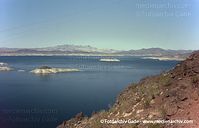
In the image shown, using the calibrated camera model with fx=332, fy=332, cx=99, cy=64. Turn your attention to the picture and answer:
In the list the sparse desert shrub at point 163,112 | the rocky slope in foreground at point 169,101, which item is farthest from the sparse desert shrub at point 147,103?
the sparse desert shrub at point 163,112

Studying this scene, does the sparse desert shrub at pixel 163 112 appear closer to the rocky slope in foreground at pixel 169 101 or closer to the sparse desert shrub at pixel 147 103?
the rocky slope in foreground at pixel 169 101

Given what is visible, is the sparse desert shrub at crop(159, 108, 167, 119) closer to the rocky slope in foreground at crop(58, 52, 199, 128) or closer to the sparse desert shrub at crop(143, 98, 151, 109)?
the rocky slope in foreground at crop(58, 52, 199, 128)

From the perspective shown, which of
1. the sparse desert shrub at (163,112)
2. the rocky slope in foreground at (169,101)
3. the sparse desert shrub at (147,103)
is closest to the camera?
the rocky slope in foreground at (169,101)

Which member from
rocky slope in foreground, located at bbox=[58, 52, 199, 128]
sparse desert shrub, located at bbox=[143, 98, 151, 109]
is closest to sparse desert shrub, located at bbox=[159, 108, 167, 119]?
rocky slope in foreground, located at bbox=[58, 52, 199, 128]

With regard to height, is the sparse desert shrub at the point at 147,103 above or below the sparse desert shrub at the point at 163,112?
above

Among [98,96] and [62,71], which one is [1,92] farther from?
[62,71]

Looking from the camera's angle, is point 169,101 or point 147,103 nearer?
point 169,101

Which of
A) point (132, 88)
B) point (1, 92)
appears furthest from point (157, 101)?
point (1, 92)

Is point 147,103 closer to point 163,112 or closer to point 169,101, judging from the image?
point 169,101

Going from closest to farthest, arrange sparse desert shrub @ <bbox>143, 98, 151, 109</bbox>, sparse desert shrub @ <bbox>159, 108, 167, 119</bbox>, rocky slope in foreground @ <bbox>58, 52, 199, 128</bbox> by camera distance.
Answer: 1. rocky slope in foreground @ <bbox>58, 52, 199, 128</bbox>
2. sparse desert shrub @ <bbox>159, 108, 167, 119</bbox>
3. sparse desert shrub @ <bbox>143, 98, 151, 109</bbox>

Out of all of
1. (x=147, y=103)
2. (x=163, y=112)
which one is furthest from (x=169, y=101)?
(x=147, y=103)

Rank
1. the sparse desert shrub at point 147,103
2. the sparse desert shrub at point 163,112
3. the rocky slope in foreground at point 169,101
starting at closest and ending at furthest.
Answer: the rocky slope in foreground at point 169,101
the sparse desert shrub at point 163,112
the sparse desert shrub at point 147,103

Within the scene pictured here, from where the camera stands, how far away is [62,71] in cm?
13225

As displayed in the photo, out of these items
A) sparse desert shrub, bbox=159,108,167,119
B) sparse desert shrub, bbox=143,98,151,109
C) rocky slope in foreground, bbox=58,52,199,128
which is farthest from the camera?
sparse desert shrub, bbox=143,98,151,109
